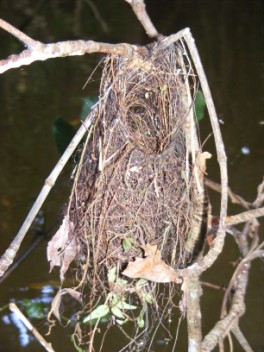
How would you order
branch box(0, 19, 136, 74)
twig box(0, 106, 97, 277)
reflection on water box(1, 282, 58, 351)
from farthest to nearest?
1. reflection on water box(1, 282, 58, 351)
2. twig box(0, 106, 97, 277)
3. branch box(0, 19, 136, 74)

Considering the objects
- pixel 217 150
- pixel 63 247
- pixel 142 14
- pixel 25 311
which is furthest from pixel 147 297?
pixel 25 311

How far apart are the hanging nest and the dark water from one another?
19 cm

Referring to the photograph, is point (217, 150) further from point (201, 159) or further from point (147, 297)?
point (147, 297)

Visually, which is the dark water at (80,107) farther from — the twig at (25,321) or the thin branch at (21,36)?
the thin branch at (21,36)

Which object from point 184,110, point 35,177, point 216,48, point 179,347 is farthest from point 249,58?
point 184,110

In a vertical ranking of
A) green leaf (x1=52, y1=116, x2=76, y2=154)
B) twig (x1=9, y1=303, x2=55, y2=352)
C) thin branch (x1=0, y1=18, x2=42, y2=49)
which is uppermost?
green leaf (x1=52, y1=116, x2=76, y2=154)

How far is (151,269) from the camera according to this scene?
0.94 meters

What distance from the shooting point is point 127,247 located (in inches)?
39.0

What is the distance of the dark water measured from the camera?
→ 1.80 m

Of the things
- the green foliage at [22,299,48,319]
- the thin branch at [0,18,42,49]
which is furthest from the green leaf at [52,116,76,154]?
the thin branch at [0,18,42,49]

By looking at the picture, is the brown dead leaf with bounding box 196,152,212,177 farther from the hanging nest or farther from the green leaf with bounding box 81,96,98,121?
the green leaf with bounding box 81,96,98,121

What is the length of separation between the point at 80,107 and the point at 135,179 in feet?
5.86

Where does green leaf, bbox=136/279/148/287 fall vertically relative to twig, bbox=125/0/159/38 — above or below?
below

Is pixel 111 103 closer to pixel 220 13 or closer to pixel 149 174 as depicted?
pixel 149 174
